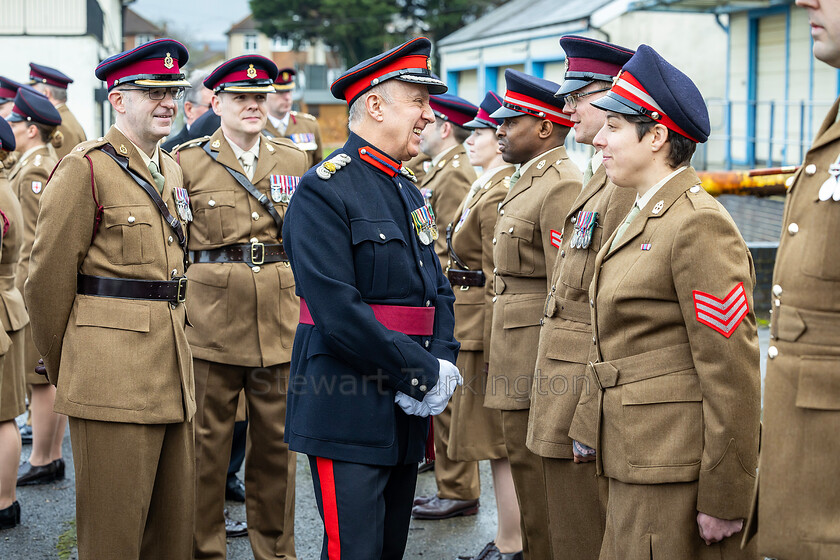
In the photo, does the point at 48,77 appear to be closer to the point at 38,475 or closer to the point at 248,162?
the point at 38,475

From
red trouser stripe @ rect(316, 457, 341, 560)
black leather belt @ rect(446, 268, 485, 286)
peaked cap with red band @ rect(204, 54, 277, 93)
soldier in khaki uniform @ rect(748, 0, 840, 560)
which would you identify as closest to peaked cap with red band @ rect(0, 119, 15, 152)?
peaked cap with red band @ rect(204, 54, 277, 93)

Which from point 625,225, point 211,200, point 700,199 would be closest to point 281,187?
point 211,200

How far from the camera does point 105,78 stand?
4.12m

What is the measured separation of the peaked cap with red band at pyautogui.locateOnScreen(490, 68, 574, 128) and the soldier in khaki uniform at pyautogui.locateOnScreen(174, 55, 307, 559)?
50.1 inches

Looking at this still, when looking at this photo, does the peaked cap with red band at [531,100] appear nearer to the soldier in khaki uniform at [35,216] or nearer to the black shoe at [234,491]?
the black shoe at [234,491]

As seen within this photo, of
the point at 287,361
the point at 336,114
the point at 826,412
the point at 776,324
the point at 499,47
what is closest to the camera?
the point at 826,412

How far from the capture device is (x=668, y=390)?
298 cm

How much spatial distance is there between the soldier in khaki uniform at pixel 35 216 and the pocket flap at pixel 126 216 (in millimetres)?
2654

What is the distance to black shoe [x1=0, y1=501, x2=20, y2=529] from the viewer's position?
540cm

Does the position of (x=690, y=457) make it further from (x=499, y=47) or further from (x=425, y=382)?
(x=499, y=47)

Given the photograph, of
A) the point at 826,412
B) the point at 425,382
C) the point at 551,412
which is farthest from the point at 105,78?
the point at 826,412

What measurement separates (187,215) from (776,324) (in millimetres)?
2712

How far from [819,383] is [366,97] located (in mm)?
1886

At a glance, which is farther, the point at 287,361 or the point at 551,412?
the point at 287,361
